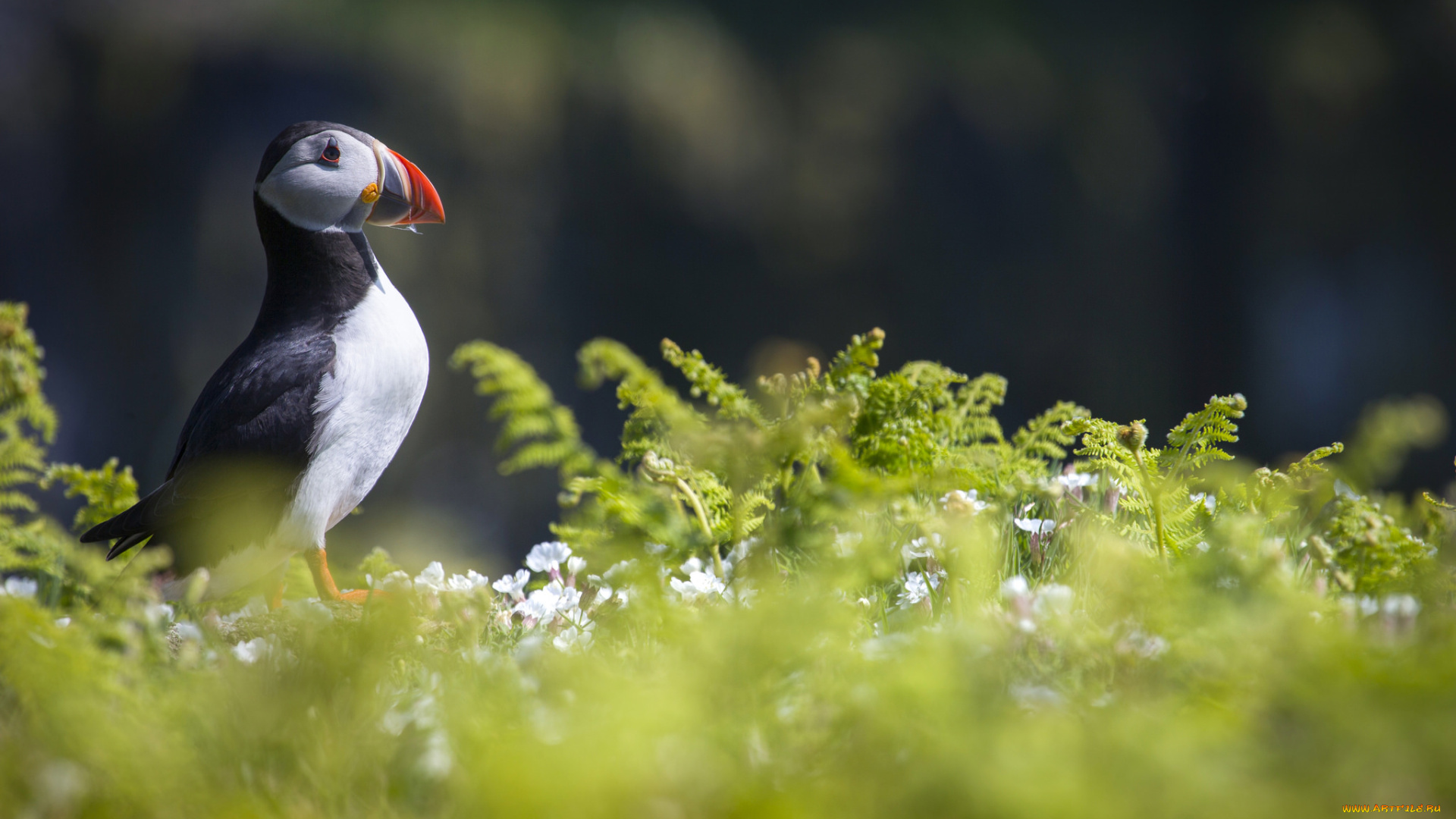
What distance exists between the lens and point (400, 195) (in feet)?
7.24

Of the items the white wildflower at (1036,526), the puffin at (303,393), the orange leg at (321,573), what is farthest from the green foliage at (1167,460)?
the orange leg at (321,573)

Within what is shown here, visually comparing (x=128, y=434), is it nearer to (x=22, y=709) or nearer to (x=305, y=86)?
(x=305, y=86)

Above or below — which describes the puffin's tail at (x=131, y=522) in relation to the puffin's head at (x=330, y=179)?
below

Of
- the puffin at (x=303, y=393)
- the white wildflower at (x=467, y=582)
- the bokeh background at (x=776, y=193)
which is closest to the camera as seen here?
the white wildflower at (x=467, y=582)

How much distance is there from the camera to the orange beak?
2191mm

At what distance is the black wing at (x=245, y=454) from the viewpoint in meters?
1.99

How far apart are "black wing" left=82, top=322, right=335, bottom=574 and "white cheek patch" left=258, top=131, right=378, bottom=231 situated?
12.9 inches

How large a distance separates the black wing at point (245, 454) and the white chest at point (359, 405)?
0.11ft

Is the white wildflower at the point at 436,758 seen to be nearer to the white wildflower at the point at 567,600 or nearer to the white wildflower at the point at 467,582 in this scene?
the white wildflower at the point at 567,600

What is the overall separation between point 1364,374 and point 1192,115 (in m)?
3.36

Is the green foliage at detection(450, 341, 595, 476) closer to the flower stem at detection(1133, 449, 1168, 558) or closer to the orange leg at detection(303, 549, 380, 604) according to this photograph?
the orange leg at detection(303, 549, 380, 604)

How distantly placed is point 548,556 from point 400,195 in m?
1.02

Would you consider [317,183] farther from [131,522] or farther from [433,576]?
[433,576]

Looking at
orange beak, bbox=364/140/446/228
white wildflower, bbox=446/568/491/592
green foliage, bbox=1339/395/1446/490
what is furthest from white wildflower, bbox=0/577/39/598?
green foliage, bbox=1339/395/1446/490
